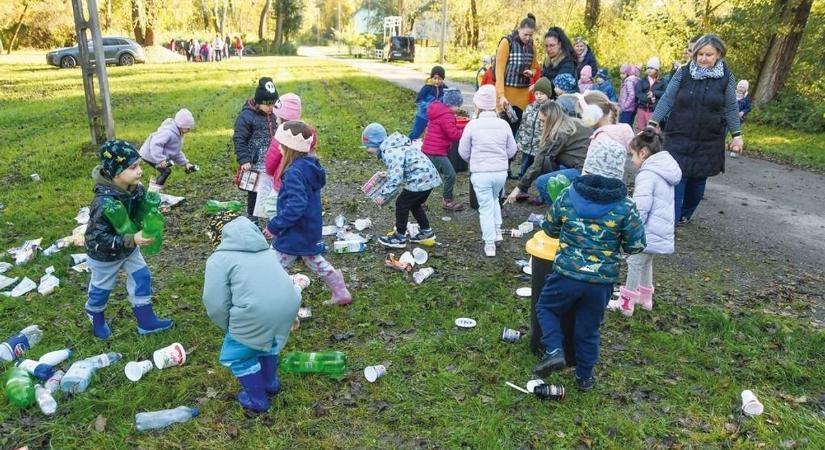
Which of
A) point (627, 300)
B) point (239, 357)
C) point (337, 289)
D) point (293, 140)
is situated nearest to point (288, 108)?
point (293, 140)

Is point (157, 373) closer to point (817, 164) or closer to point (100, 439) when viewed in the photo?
point (100, 439)

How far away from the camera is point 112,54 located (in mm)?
31688

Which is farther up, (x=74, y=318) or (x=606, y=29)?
(x=606, y=29)

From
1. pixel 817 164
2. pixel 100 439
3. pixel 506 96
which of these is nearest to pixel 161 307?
pixel 100 439

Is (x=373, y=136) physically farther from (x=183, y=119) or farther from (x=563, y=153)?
(x=183, y=119)

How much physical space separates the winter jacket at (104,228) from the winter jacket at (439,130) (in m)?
3.96

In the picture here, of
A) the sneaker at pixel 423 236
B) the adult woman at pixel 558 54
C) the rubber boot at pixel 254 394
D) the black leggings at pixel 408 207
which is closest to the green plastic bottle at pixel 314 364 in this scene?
the rubber boot at pixel 254 394

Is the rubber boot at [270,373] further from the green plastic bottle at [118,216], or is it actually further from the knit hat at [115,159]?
the knit hat at [115,159]

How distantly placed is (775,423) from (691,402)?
1.57 ft

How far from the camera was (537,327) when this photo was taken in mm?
4254

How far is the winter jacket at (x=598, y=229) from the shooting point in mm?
3486

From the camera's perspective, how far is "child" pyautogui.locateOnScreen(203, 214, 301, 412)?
3234 mm

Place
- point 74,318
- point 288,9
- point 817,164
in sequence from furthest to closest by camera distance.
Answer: point 288,9 → point 817,164 → point 74,318

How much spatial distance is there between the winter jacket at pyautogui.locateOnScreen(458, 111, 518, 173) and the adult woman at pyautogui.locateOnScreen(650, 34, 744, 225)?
4.96 feet
